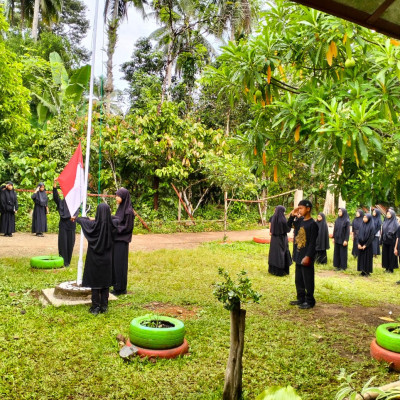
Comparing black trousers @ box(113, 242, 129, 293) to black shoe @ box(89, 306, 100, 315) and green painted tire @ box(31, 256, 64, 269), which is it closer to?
black shoe @ box(89, 306, 100, 315)

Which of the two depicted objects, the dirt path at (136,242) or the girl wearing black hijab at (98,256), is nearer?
the girl wearing black hijab at (98,256)

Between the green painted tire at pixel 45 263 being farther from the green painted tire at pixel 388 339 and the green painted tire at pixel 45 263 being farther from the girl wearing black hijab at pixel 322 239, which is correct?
the green painted tire at pixel 388 339

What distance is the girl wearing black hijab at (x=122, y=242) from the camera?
274 inches

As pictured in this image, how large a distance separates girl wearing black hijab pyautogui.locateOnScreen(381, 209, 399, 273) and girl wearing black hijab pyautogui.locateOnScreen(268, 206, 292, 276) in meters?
3.16

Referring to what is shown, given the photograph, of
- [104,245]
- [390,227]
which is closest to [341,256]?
[390,227]

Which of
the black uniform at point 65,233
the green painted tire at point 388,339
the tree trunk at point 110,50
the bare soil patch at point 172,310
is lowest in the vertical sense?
the bare soil patch at point 172,310

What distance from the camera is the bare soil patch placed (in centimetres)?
609

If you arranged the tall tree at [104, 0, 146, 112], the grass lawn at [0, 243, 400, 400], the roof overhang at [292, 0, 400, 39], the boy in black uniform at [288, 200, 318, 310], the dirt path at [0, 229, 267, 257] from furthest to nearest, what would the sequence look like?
the tall tree at [104, 0, 146, 112], the dirt path at [0, 229, 267, 257], the boy in black uniform at [288, 200, 318, 310], the grass lawn at [0, 243, 400, 400], the roof overhang at [292, 0, 400, 39]

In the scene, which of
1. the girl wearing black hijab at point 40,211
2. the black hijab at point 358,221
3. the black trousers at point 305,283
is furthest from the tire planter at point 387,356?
the girl wearing black hijab at point 40,211

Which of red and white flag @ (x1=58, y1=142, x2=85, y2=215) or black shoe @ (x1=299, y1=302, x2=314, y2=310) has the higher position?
red and white flag @ (x1=58, y1=142, x2=85, y2=215)

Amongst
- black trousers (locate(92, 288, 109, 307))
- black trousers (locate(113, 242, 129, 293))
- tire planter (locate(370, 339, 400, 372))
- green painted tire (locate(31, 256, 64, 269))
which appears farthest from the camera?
green painted tire (locate(31, 256, 64, 269))

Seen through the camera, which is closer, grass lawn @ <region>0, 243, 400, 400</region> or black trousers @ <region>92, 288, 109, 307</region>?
grass lawn @ <region>0, 243, 400, 400</region>

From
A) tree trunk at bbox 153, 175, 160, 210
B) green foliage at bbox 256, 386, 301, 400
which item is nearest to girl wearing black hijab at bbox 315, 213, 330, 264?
tree trunk at bbox 153, 175, 160, 210

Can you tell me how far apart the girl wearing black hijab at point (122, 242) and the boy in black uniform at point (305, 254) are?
2.97m
